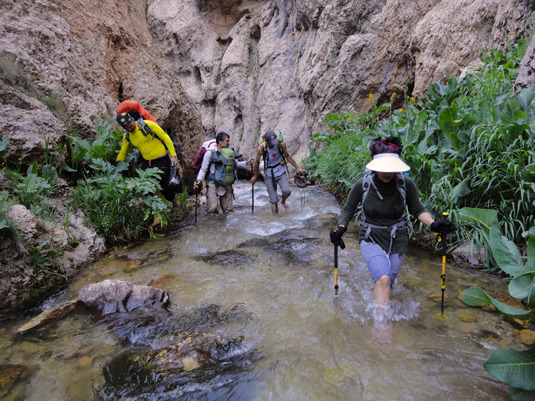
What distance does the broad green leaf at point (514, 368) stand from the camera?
1.72 meters

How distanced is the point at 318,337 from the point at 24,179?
168 inches

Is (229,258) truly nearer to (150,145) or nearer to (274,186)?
(150,145)

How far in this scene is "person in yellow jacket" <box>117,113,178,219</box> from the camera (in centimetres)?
557

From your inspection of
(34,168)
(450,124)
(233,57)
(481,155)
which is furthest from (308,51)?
(34,168)

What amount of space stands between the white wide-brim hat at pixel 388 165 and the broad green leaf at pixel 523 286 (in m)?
1.08

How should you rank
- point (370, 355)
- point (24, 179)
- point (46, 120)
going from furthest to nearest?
point (46, 120) → point (24, 179) → point (370, 355)

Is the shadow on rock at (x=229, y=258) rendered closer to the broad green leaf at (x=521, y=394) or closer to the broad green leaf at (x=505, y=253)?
the broad green leaf at (x=505, y=253)

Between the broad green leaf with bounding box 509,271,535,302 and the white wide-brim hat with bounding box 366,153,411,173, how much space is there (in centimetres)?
108

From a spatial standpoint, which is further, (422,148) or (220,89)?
(220,89)

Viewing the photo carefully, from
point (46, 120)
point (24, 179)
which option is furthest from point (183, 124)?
point (24, 179)

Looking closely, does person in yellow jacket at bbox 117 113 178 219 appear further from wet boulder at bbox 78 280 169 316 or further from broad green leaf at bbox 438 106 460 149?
broad green leaf at bbox 438 106 460 149

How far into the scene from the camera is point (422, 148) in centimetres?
451

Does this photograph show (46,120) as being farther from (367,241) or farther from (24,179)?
(367,241)

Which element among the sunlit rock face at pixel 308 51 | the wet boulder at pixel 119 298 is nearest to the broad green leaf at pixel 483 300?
the wet boulder at pixel 119 298
